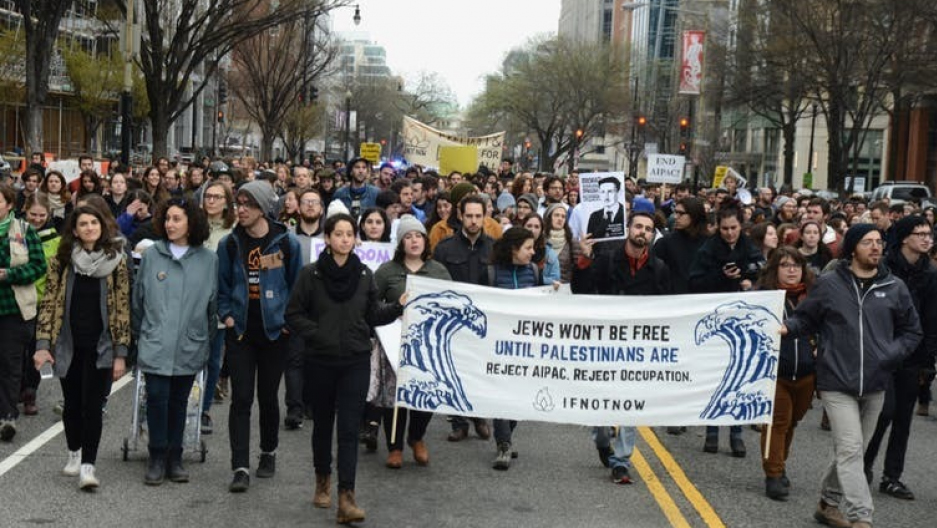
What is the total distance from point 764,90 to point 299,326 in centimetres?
4494

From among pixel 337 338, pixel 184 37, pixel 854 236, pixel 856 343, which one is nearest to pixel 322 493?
pixel 337 338

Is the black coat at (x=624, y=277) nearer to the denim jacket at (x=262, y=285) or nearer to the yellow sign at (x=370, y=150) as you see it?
the denim jacket at (x=262, y=285)

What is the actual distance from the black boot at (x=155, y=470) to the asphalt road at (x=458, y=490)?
0.26 feet

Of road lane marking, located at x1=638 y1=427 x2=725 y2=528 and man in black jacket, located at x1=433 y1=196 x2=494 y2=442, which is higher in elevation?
man in black jacket, located at x1=433 y1=196 x2=494 y2=442

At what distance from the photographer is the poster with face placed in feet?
40.3

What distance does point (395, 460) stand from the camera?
9281 millimetres

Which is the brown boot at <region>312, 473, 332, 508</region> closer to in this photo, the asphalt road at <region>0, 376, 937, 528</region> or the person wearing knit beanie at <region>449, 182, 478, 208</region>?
the asphalt road at <region>0, 376, 937, 528</region>

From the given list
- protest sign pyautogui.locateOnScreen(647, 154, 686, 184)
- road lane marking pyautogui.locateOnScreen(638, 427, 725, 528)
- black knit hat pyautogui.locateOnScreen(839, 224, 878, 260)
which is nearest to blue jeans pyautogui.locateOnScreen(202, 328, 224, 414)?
road lane marking pyautogui.locateOnScreen(638, 427, 725, 528)

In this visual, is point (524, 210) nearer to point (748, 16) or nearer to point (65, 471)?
point (65, 471)

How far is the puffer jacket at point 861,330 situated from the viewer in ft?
26.0

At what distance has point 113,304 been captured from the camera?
27.7 ft

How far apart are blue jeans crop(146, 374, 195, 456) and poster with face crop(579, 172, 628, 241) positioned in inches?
189

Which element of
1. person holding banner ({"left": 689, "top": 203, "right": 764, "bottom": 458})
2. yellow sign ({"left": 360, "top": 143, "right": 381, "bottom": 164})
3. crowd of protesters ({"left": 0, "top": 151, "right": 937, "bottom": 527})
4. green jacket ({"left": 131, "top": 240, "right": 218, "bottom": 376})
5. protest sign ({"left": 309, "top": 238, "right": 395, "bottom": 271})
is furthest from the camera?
yellow sign ({"left": 360, "top": 143, "right": 381, "bottom": 164})

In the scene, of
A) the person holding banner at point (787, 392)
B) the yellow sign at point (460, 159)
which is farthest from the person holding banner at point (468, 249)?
the yellow sign at point (460, 159)
